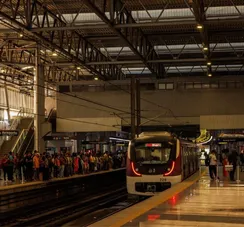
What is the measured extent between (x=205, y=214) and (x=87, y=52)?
24.6 metres

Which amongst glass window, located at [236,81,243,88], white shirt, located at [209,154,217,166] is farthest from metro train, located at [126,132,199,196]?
glass window, located at [236,81,243,88]

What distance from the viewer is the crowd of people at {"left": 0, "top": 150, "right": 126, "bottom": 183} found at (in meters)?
27.1

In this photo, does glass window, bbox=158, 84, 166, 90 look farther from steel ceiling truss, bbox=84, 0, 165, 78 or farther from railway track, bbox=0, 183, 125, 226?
railway track, bbox=0, 183, 125, 226

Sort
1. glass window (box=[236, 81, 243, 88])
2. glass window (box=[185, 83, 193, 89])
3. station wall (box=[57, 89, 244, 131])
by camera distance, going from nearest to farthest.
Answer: station wall (box=[57, 89, 244, 131]) → glass window (box=[236, 81, 243, 88]) → glass window (box=[185, 83, 193, 89])

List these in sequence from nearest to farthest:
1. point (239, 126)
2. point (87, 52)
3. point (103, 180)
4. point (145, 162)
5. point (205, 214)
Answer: point (205, 214) → point (145, 162) → point (87, 52) → point (103, 180) → point (239, 126)

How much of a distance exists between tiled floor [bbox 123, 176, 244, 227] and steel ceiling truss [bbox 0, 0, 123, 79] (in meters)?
11.0

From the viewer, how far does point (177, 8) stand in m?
25.8

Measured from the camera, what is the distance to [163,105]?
45.5 metres

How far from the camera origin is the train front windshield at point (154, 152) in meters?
21.4

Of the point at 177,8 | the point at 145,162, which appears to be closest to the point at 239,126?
the point at 177,8

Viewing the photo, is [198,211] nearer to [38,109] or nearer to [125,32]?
[125,32]

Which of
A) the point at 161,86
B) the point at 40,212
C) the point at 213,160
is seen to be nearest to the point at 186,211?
the point at 40,212

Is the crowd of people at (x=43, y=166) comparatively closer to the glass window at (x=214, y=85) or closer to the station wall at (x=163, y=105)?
the station wall at (x=163, y=105)

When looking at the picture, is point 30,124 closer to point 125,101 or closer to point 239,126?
point 125,101
